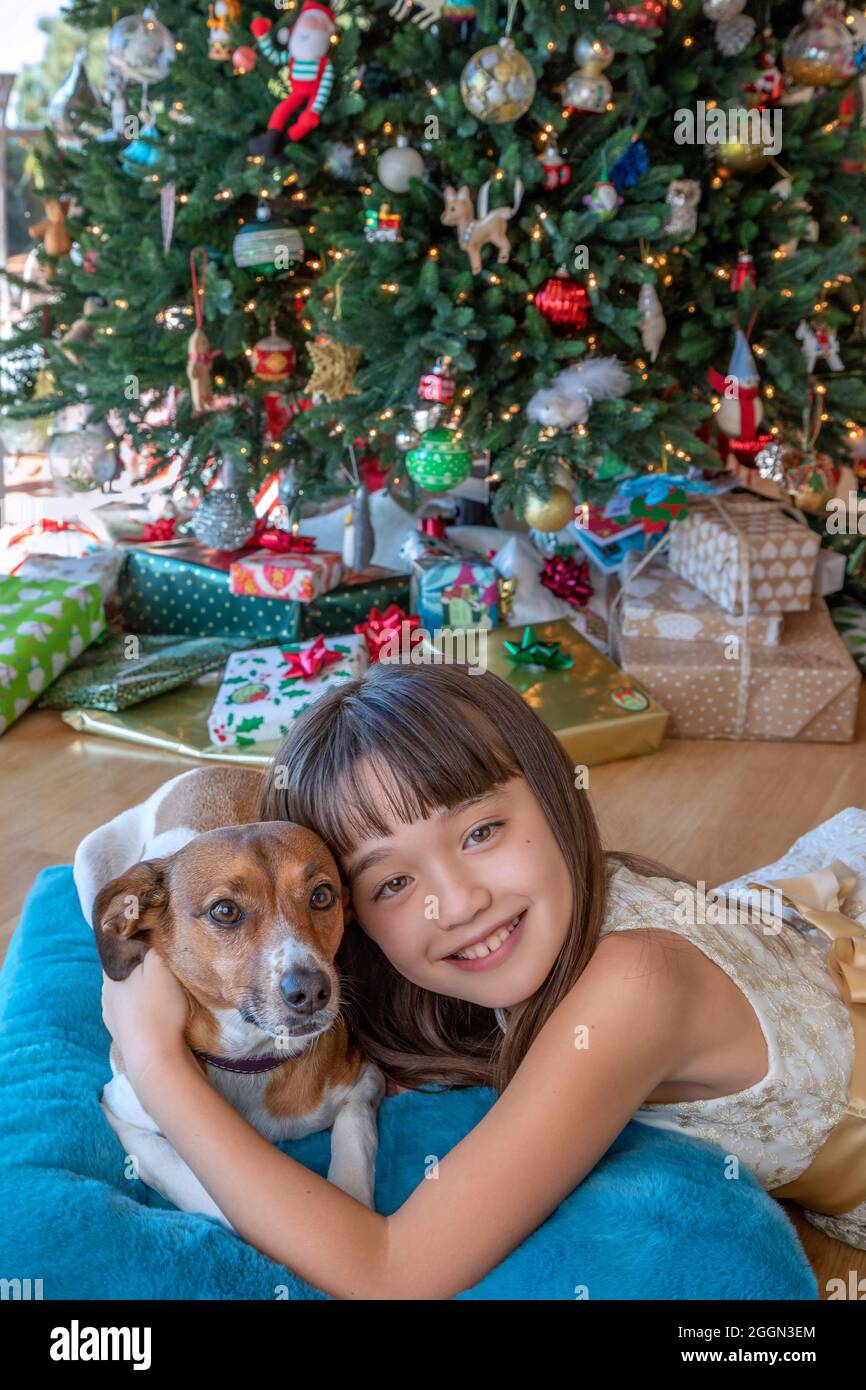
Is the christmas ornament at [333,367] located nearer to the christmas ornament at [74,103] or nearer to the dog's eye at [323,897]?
the christmas ornament at [74,103]

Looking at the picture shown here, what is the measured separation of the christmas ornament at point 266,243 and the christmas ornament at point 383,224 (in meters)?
0.23

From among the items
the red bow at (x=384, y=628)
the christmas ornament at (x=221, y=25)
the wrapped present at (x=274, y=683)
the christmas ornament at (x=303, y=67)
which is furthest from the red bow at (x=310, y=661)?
the christmas ornament at (x=221, y=25)

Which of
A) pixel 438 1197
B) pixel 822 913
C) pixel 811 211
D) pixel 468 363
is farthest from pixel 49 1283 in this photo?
pixel 811 211

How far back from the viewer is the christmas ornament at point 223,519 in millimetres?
3441

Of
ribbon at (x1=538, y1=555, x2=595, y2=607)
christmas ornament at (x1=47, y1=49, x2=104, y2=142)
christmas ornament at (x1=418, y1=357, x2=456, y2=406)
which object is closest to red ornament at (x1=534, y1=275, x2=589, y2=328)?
christmas ornament at (x1=418, y1=357, x2=456, y2=406)

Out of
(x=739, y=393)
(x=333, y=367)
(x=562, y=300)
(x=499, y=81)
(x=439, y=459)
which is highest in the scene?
(x=499, y=81)

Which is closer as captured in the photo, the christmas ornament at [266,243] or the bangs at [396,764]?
the bangs at [396,764]

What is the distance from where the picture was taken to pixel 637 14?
266 cm

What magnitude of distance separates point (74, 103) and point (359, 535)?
1424mm

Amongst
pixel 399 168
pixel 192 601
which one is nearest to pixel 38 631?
pixel 192 601

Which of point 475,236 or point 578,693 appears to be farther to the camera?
point 578,693

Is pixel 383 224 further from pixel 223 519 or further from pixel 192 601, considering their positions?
pixel 192 601

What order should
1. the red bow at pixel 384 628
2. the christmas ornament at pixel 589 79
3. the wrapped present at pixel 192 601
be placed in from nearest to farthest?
the christmas ornament at pixel 589 79 → the red bow at pixel 384 628 → the wrapped present at pixel 192 601
